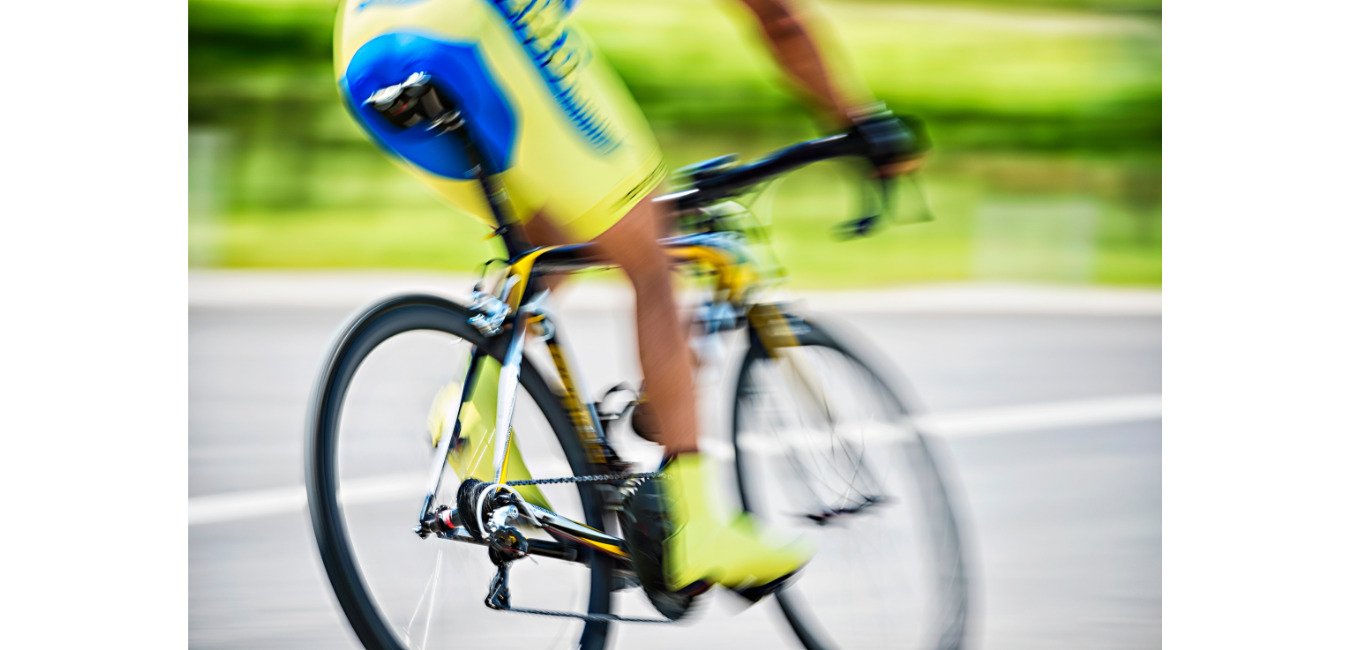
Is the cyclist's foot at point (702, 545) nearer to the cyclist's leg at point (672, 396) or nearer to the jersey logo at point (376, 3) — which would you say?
the cyclist's leg at point (672, 396)

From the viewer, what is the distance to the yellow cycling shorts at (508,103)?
7.47 ft

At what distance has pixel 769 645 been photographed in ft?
9.68

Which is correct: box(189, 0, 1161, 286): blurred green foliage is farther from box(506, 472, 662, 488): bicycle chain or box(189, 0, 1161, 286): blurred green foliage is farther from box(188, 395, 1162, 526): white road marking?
box(506, 472, 662, 488): bicycle chain

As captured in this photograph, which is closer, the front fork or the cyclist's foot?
the front fork

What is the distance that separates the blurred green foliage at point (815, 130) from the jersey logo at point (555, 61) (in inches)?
20.7

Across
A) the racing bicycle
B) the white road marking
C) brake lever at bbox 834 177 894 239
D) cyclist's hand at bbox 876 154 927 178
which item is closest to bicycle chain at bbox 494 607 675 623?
the racing bicycle

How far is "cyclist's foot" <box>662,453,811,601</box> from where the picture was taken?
241cm

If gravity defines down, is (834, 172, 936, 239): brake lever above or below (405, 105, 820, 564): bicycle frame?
above

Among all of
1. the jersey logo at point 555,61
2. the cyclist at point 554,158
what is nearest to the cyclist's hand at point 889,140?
the cyclist at point 554,158

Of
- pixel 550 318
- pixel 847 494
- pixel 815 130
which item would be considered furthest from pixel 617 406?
pixel 815 130

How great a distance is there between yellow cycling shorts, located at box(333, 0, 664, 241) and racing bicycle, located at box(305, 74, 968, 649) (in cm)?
4

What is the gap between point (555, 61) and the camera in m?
2.37

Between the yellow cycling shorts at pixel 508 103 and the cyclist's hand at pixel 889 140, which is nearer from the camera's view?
the yellow cycling shorts at pixel 508 103

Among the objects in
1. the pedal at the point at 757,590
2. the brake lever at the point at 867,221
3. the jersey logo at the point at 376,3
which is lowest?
the pedal at the point at 757,590
